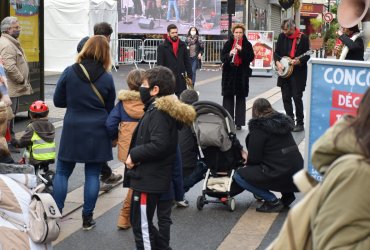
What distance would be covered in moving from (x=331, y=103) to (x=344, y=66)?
0.29 metres

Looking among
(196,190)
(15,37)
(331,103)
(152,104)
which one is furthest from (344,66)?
(15,37)

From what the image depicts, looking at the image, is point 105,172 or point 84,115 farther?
point 105,172

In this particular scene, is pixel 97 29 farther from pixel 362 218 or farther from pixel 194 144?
pixel 362 218

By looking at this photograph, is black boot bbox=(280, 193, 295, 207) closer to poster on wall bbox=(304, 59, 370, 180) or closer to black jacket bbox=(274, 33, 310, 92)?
poster on wall bbox=(304, 59, 370, 180)

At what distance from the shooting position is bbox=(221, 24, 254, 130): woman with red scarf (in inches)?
451

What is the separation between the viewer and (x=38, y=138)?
6535 millimetres

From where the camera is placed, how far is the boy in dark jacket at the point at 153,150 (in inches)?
189

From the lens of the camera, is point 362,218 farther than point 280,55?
A: No

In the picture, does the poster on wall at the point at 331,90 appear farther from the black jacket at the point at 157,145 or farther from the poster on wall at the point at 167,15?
the poster on wall at the point at 167,15

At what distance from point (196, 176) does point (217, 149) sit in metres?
0.38

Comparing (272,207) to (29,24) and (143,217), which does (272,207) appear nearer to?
(143,217)

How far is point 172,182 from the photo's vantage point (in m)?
5.16

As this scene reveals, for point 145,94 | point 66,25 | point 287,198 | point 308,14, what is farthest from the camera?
point 308,14


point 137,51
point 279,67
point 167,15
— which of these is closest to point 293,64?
point 279,67
